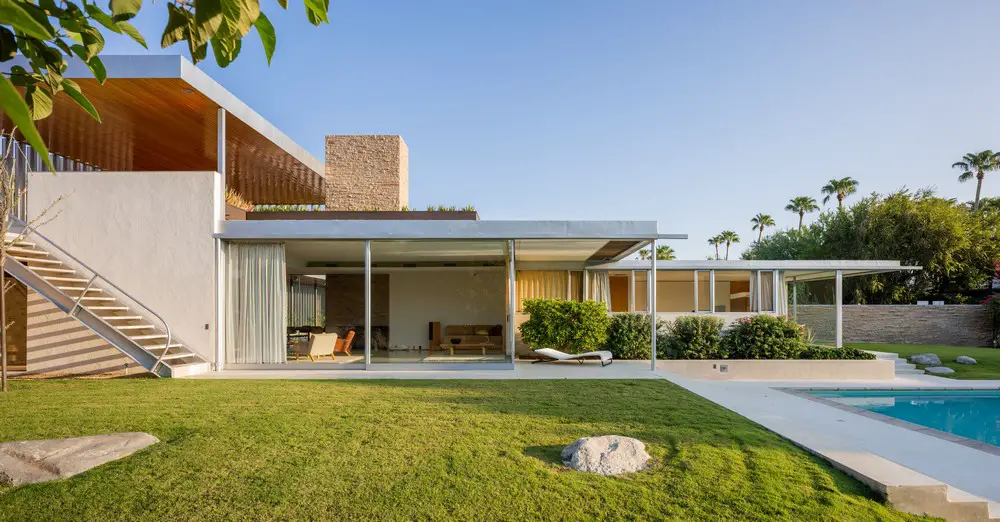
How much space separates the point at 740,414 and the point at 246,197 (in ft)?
58.0

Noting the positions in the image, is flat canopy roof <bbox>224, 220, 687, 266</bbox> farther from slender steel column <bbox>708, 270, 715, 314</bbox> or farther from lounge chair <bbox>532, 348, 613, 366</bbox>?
slender steel column <bbox>708, 270, 715, 314</bbox>

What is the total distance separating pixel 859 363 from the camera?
13.4 metres

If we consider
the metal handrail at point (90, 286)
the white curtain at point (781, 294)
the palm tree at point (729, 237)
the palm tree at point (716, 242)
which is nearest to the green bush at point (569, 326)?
the white curtain at point (781, 294)

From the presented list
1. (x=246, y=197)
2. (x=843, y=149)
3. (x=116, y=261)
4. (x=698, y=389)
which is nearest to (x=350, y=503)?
(x=698, y=389)

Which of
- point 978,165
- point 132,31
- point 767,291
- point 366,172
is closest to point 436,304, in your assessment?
point 366,172

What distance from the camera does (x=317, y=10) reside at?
1.60 meters

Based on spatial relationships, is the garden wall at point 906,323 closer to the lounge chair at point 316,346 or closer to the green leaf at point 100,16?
the lounge chair at point 316,346

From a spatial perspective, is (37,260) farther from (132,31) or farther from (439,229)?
(132,31)

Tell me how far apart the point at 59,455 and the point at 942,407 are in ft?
41.6

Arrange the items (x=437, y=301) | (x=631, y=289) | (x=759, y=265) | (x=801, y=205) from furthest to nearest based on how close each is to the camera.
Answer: (x=801, y=205) → (x=437, y=301) → (x=631, y=289) → (x=759, y=265)

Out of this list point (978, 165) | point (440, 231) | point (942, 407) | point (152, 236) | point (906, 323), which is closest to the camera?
point (942, 407)

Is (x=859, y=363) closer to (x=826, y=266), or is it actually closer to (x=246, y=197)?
(x=826, y=266)

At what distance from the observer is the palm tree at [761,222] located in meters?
49.4

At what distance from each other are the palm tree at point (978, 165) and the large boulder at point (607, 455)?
4402cm
